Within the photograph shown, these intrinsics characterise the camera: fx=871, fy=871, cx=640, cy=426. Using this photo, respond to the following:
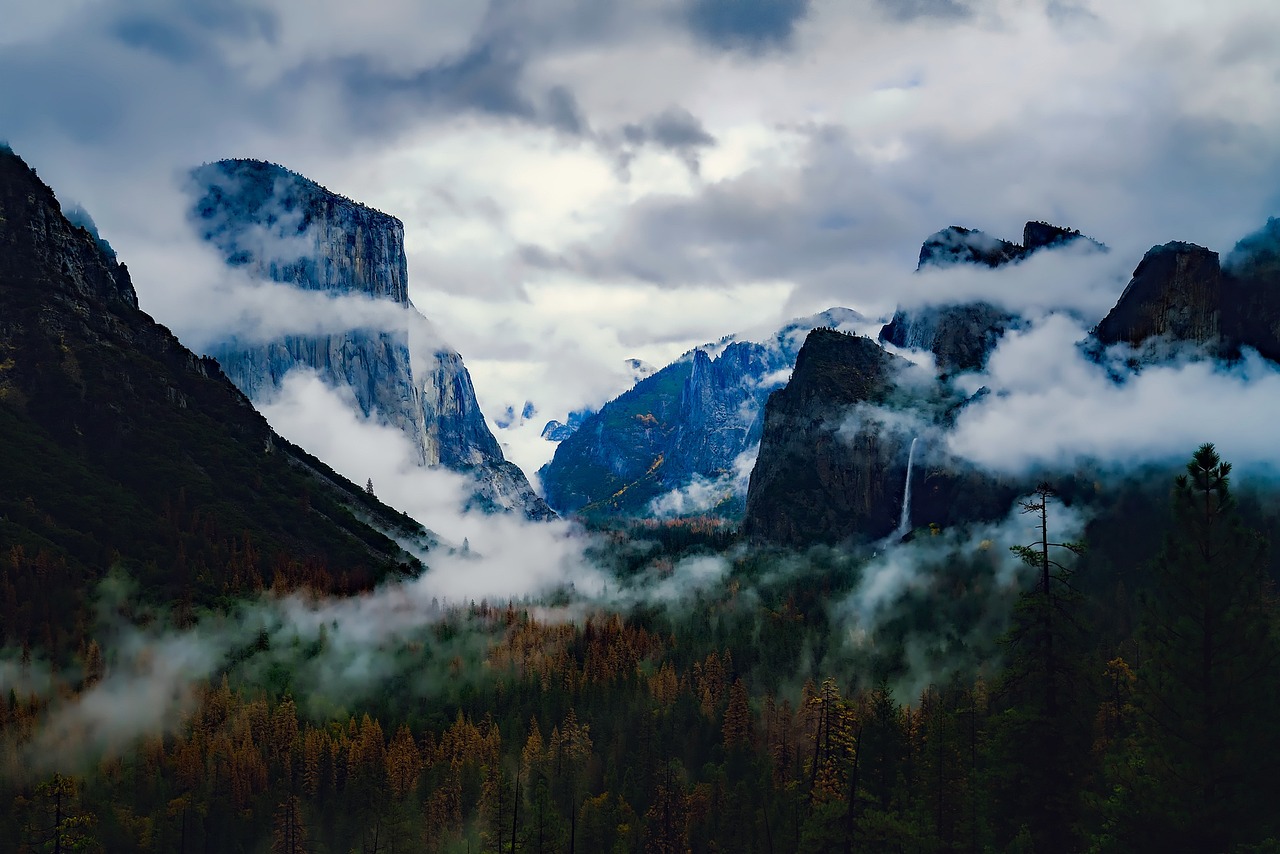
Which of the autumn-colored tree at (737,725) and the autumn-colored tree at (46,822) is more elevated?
the autumn-colored tree at (737,725)

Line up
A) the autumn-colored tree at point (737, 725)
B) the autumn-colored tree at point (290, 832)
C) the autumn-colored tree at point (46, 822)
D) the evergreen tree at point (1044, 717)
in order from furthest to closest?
the autumn-colored tree at point (737, 725)
the autumn-colored tree at point (290, 832)
the autumn-colored tree at point (46, 822)
the evergreen tree at point (1044, 717)

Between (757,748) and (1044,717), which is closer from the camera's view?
(1044,717)

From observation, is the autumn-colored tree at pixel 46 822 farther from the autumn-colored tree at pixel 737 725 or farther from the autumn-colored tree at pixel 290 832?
the autumn-colored tree at pixel 737 725

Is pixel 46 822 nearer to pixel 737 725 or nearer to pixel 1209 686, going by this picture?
pixel 737 725

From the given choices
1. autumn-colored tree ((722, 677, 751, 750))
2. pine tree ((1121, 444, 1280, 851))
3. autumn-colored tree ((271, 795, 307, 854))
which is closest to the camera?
pine tree ((1121, 444, 1280, 851))

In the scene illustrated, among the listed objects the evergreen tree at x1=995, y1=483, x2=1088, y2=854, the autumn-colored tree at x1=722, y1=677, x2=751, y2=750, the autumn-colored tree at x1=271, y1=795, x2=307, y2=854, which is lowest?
the autumn-colored tree at x1=271, y1=795, x2=307, y2=854

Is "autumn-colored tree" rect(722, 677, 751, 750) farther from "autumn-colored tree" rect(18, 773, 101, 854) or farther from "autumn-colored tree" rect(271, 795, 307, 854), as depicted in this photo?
"autumn-colored tree" rect(18, 773, 101, 854)

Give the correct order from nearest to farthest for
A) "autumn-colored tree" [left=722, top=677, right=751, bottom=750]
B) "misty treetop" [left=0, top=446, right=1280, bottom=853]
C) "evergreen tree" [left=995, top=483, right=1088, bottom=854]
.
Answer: "misty treetop" [left=0, top=446, right=1280, bottom=853] → "evergreen tree" [left=995, top=483, right=1088, bottom=854] → "autumn-colored tree" [left=722, top=677, right=751, bottom=750]

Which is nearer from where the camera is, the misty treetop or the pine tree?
the pine tree

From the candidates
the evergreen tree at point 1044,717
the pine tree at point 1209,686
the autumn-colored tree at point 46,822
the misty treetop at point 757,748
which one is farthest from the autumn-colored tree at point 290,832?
the pine tree at point 1209,686

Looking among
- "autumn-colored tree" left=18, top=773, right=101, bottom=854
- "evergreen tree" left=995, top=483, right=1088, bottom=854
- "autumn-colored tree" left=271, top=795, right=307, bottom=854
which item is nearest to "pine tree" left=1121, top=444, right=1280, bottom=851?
"evergreen tree" left=995, top=483, right=1088, bottom=854

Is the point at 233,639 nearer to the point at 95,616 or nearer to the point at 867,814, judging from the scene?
the point at 95,616

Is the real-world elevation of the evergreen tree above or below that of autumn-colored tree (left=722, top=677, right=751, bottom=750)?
above

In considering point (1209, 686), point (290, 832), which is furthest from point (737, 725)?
point (1209, 686)
